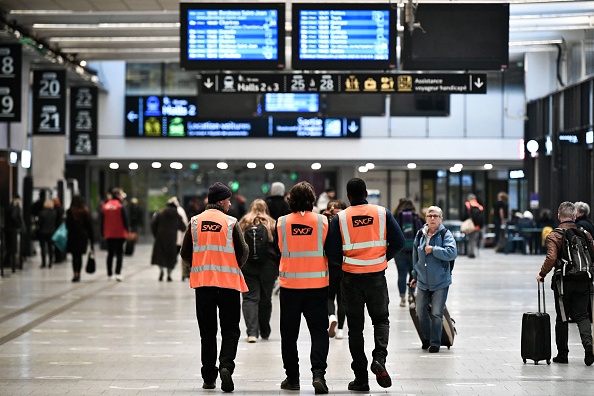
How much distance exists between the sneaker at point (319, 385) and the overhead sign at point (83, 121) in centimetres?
2551

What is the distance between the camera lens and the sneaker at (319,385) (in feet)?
31.5

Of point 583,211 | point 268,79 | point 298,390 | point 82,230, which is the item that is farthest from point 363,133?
point 298,390

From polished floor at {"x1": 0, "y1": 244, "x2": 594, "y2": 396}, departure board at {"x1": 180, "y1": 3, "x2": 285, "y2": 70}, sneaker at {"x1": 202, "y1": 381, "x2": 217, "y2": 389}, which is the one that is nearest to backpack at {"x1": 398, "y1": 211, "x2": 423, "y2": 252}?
polished floor at {"x1": 0, "y1": 244, "x2": 594, "y2": 396}

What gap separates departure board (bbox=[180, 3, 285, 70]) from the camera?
697 inches

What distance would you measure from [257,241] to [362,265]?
3582mm

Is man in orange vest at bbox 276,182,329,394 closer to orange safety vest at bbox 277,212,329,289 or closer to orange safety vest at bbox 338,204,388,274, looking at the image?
orange safety vest at bbox 277,212,329,289

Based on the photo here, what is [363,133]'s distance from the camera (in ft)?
136

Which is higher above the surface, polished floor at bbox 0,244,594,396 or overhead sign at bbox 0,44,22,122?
overhead sign at bbox 0,44,22,122

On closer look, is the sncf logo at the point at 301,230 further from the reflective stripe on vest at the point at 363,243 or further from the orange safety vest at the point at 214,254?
the orange safety vest at the point at 214,254

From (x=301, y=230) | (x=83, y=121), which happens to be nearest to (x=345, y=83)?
(x=301, y=230)

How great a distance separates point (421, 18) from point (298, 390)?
28.8 ft

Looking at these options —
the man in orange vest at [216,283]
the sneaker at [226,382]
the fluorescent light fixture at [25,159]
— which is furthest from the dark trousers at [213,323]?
the fluorescent light fixture at [25,159]

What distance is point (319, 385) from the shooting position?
959 cm

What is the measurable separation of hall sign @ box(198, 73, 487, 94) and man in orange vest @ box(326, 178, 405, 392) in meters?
9.06
